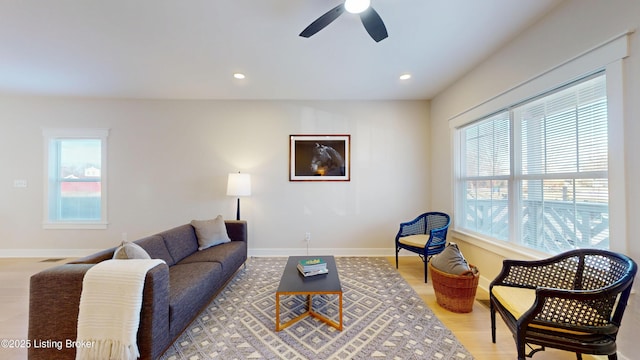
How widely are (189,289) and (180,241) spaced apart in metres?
0.97

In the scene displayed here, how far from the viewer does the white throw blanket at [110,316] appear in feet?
4.44

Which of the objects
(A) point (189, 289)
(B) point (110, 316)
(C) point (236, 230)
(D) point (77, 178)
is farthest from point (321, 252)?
(D) point (77, 178)

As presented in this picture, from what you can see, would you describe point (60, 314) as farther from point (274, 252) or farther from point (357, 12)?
point (357, 12)

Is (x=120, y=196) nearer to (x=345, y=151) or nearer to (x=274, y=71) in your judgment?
(x=274, y=71)

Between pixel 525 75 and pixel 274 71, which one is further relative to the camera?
pixel 274 71

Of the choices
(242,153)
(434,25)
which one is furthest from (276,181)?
(434,25)

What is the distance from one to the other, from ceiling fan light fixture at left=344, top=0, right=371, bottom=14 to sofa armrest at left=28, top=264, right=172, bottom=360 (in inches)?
86.4

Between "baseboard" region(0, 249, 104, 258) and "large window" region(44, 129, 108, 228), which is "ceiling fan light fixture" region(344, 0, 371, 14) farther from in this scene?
"baseboard" region(0, 249, 104, 258)

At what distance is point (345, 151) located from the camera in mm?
3836

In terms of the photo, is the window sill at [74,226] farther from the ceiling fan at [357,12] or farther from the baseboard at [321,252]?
the ceiling fan at [357,12]

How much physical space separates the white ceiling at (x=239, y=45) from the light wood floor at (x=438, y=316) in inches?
102

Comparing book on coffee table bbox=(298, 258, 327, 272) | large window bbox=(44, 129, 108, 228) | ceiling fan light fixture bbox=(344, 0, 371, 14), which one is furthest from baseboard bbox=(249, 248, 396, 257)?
ceiling fan light fixture bbox=(344, 0, 371, 14)

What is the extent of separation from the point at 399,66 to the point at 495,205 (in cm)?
196

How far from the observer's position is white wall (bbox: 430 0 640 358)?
4.60ft
